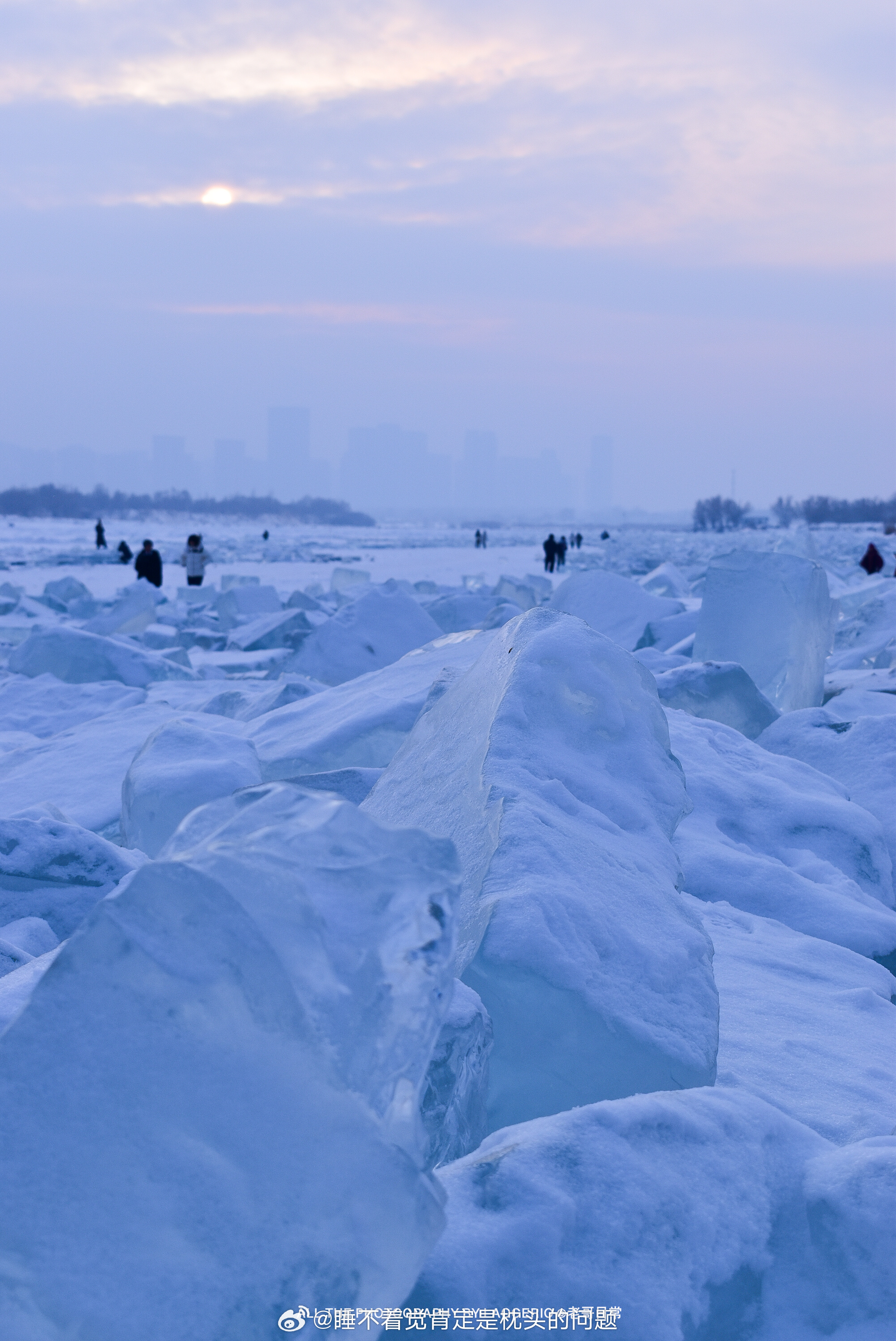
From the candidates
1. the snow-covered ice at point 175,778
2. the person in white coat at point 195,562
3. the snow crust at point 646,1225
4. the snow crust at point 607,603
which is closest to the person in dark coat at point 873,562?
the person in white coat at point 195,562

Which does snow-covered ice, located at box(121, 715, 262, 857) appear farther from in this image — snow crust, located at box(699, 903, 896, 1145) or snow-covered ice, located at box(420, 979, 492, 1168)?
snow-covered ice, located at box(420, 979, 492, 1168)

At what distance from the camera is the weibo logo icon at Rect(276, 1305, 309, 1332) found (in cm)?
86

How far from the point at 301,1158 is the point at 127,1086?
0.15 m

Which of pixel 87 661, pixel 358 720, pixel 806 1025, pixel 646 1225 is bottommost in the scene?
pixel 806 1025

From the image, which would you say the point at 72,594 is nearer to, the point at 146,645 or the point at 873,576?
the point at 146,645

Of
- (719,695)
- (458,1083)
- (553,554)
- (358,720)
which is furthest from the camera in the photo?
(553,554)

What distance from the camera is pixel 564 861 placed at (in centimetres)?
170

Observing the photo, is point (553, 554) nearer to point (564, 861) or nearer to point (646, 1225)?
point (564, 861)

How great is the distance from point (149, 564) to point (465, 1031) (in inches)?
513

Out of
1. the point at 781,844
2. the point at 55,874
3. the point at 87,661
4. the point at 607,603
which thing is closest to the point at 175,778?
the point at 55,874

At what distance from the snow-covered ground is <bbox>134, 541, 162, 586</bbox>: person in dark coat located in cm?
1075

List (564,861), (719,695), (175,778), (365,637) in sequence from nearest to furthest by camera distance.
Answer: (564,861)
(175,778)
(719,695)
(365,637)

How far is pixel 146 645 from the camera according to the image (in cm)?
867

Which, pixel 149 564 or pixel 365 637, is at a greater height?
pixel 149 564
